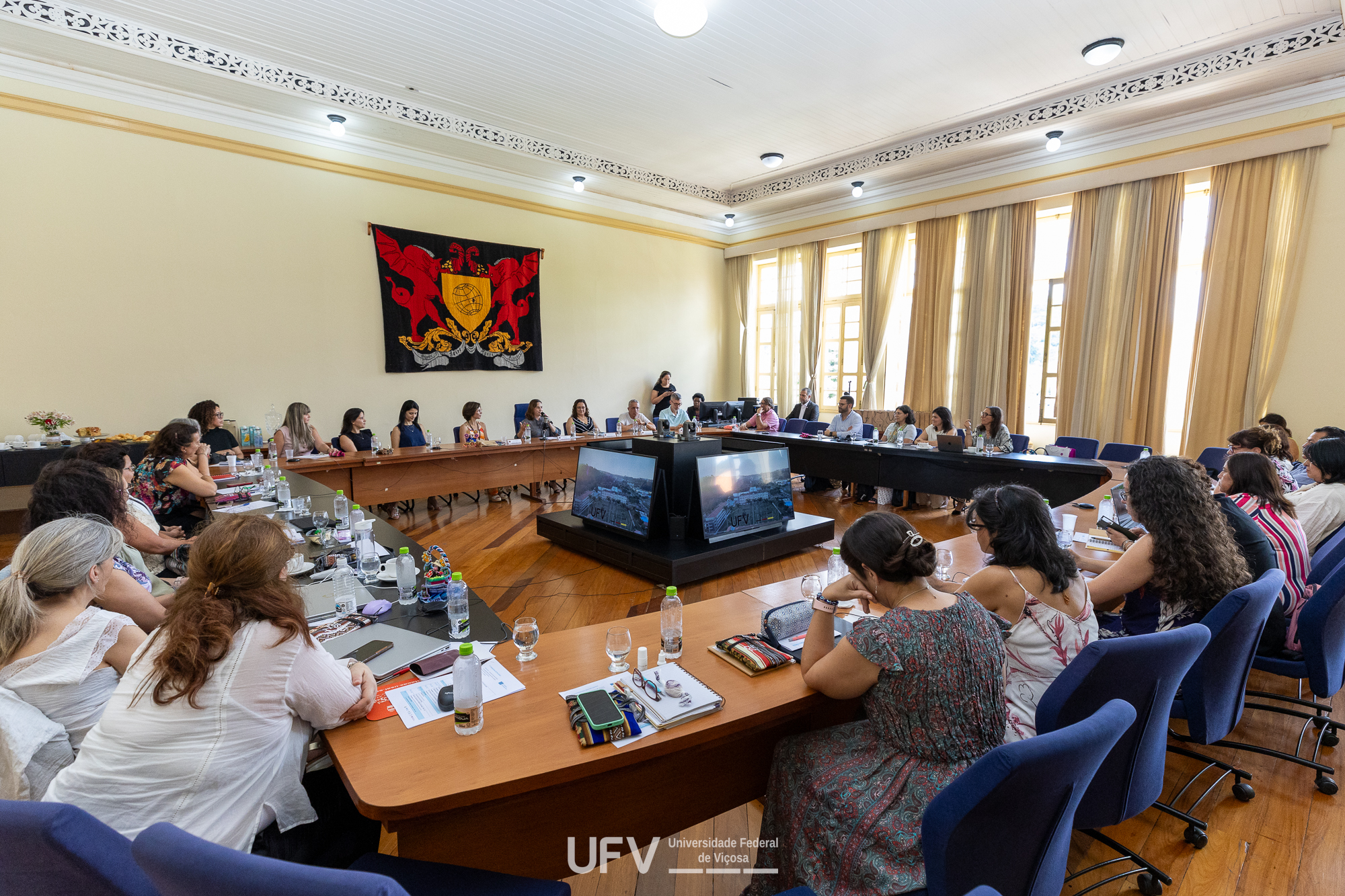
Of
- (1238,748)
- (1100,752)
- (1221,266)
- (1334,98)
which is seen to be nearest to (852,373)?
(1221,266)

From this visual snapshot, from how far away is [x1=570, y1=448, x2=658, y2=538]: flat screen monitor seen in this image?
4238 millimetres

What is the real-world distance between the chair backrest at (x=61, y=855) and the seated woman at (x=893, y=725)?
1.29 metres

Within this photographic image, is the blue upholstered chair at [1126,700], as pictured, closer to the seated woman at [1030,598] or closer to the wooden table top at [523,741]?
the seated woman at [1030,598]

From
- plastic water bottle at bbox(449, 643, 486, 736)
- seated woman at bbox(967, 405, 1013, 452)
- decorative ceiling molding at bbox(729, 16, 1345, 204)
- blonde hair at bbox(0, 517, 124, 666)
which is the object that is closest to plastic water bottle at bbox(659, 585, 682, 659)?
plastic water bottle at bbox(449, 643, 486, 736)

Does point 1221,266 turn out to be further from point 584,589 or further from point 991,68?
point 584,589

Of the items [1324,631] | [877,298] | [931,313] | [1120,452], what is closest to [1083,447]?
[1120,452]

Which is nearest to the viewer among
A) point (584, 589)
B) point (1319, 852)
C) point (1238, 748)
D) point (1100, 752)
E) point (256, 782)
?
point (1100, 752)

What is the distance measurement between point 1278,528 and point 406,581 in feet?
11.6

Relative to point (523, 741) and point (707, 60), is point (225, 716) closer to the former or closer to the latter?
point (523, 741)

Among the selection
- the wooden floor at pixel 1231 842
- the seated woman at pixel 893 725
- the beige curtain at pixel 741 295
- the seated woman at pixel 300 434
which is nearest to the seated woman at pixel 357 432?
the seated woman at pixel 300 434

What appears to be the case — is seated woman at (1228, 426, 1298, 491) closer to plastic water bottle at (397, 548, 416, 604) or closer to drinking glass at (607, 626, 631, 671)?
drinking glass at (607, 626, 631, 671)

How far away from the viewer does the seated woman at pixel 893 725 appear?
130 cm

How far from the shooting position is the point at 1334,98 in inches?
202

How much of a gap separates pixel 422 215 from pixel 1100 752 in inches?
313
